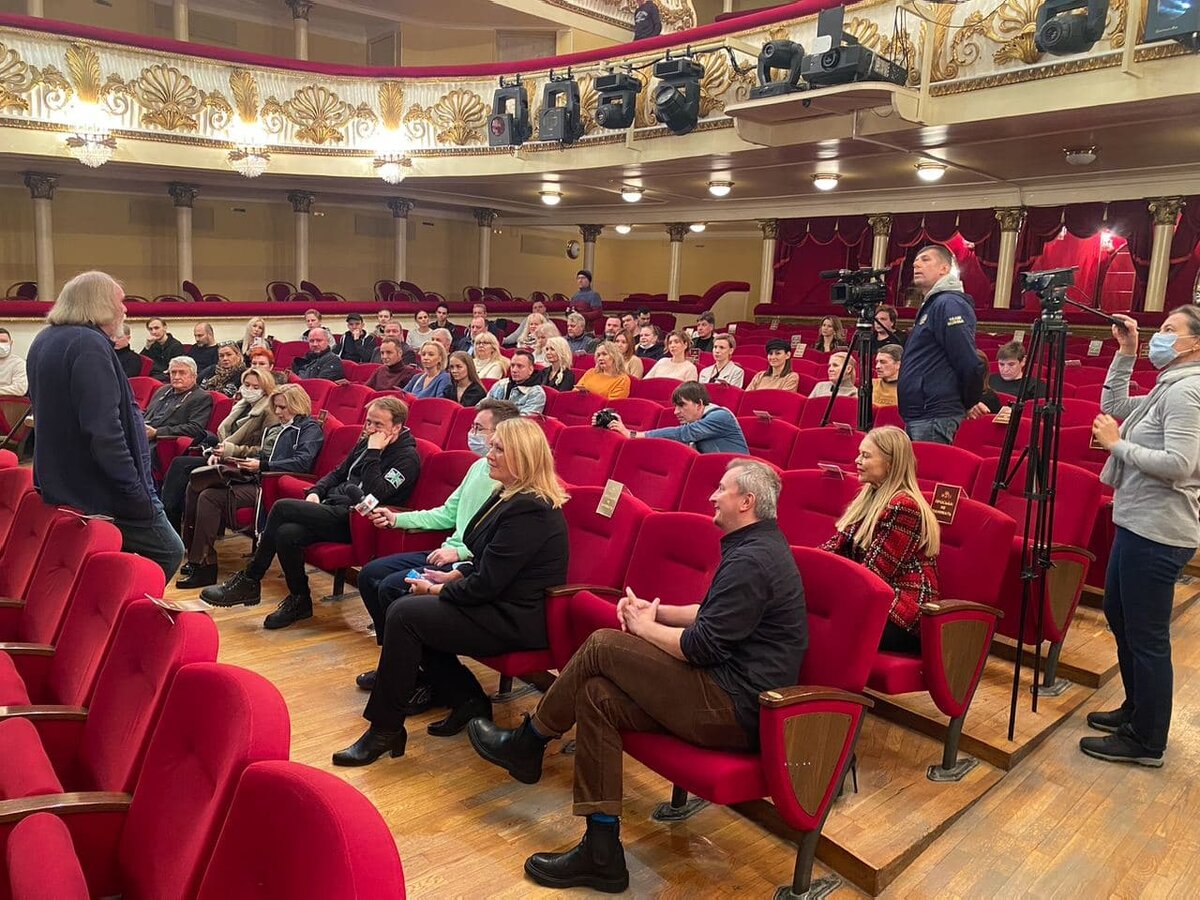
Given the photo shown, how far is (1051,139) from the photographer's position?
6762mm

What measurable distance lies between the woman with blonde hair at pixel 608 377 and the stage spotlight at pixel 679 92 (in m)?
3.35

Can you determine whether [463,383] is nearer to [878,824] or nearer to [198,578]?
[198,578]

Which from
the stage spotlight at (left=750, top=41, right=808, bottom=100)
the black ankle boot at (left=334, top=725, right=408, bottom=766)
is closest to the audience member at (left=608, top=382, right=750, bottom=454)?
the black ankle boot at (left=334, top=725, right=408, bottom=766)

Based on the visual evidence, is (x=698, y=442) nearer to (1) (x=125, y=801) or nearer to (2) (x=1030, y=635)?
(2) (x=1030, y=635)

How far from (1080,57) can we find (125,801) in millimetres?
6484

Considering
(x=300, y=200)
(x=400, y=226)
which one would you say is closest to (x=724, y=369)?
(x=400, y=226)

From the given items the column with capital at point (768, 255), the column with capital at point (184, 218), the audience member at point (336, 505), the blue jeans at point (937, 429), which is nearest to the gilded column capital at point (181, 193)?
the column with capital at point (184, 218)

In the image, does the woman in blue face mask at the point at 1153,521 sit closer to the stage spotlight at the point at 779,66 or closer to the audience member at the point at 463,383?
the audience member at the point at 463,383

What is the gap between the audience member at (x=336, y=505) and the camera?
3.52 metres

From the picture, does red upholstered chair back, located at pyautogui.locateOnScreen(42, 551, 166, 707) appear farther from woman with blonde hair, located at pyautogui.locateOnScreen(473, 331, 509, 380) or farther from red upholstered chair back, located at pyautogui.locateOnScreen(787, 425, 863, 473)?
woman with blonde hair, located at pyautogui.locateOnScreen(473, 331, 509, 380)

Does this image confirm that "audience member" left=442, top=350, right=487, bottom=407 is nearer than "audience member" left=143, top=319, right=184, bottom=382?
Yes

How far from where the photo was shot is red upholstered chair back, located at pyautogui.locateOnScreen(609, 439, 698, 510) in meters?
3.55

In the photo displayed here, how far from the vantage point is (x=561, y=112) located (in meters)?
8.97

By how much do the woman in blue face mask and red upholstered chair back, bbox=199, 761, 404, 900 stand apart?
2319 mm
